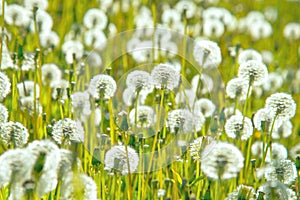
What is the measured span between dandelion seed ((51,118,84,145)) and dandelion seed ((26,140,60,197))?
0.41 m

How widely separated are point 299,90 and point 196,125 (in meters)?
1.37

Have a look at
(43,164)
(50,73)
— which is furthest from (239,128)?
(50,73)

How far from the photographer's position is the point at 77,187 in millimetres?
1479

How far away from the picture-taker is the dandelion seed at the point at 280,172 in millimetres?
1910

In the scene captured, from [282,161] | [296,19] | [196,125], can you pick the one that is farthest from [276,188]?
[296,19]

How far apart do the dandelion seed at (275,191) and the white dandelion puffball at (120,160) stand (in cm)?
41

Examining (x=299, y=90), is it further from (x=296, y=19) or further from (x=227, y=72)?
(x=296, y=19)

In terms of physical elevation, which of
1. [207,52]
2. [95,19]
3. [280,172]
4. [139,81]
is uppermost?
[95,19]

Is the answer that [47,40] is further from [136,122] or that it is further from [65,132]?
[65,132]

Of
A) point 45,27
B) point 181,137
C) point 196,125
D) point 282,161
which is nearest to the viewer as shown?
point 282,161

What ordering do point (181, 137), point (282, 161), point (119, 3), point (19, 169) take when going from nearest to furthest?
point (19, 169)
point (282, 161)
point (181, 137)
point (119, 3)

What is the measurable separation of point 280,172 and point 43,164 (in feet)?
2.66

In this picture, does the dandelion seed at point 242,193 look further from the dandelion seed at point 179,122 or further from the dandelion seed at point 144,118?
the dandelion seed at point 144,118

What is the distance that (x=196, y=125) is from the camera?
2.34 m
